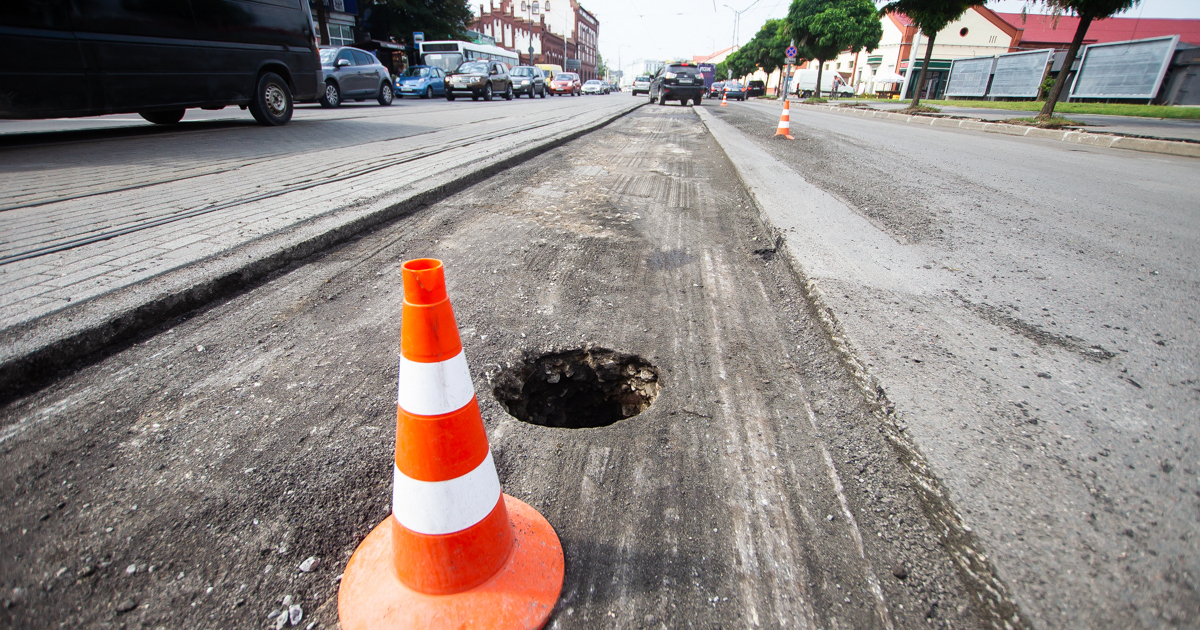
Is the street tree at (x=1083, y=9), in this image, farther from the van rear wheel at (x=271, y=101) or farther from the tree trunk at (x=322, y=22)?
the tree trunk at (x=322, y=22)

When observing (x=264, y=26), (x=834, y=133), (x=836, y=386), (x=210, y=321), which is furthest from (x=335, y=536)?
(x=834, y=133)

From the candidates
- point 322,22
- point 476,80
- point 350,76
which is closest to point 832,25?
point 476,80

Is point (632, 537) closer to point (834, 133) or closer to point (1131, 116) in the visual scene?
point (834, 133)

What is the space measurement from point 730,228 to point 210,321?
3.65 m

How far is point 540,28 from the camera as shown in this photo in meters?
71.1

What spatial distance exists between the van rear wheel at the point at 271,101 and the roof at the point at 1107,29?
6069cm

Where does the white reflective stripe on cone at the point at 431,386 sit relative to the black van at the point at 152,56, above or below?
below

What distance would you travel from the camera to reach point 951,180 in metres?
6.29

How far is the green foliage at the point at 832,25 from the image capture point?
34.7 metres

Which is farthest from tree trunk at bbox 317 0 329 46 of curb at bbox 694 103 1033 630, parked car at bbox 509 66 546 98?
curb at bbox 694 103 1033 630

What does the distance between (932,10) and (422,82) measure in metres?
20.6

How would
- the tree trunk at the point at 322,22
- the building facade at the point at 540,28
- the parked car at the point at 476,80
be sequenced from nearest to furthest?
the parked car at the point at 476,80, the tree trunk at the point at 322,22, the building facade at the point at 540,28

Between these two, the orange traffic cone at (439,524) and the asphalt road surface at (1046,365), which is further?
the asphalt road surface at (1046,365)

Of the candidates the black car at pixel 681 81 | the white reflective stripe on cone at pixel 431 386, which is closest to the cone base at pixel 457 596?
the white reflective stripe on cone at pixel 431 386
